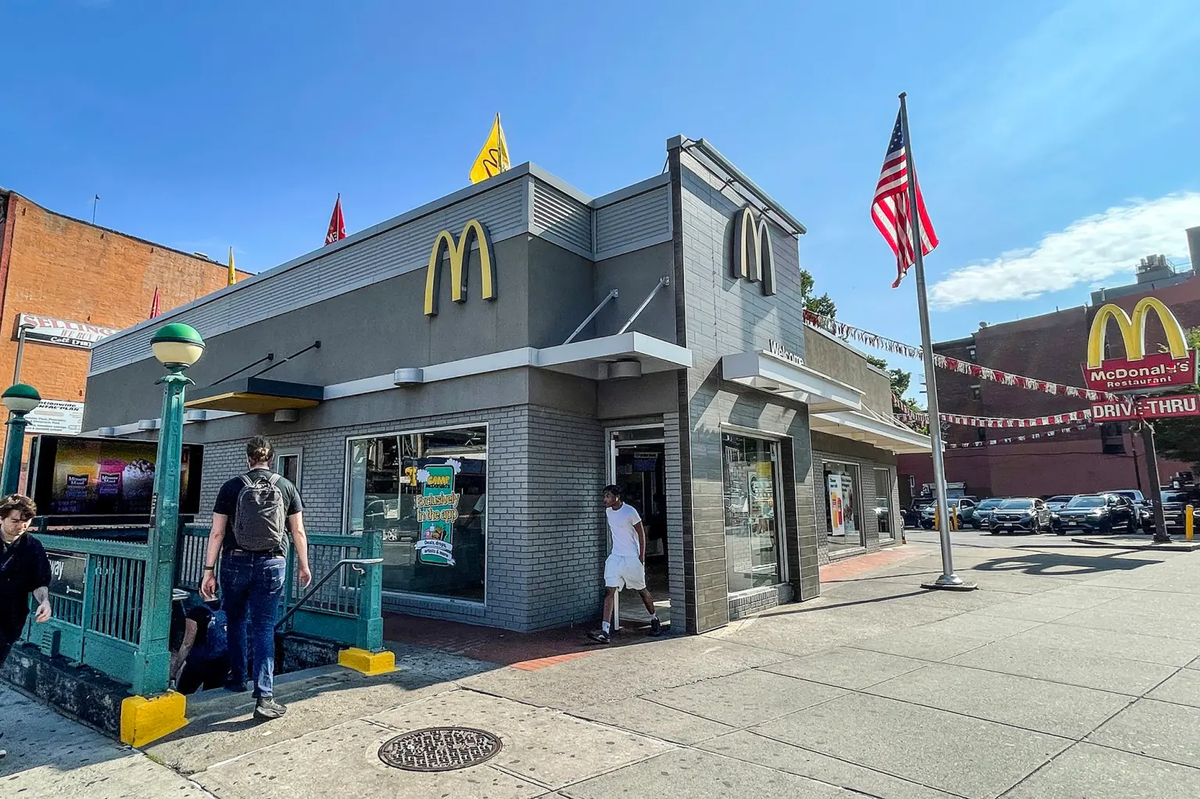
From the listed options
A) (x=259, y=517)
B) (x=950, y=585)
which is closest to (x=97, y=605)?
(x=259, y=517)

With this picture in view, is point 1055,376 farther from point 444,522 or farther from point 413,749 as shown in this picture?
point 413,749

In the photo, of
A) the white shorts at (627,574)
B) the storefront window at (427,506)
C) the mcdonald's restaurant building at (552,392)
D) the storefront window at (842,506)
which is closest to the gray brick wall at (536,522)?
the mcdonald's restaurant building at (552,392)

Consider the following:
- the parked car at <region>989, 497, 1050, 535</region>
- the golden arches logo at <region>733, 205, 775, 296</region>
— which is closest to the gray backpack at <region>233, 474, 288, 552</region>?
the golden arches logo at <region>733, 205, 775, 296</region>

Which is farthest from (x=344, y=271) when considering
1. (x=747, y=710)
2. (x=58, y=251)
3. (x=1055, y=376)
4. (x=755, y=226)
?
(x=1055, y=376)

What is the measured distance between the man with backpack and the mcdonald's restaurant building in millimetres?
3233

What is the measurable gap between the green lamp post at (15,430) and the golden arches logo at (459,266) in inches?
207

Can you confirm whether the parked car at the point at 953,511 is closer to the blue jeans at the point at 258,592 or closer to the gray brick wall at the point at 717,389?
the gray brick wall at the point at 717,389

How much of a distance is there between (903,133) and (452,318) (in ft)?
29.5

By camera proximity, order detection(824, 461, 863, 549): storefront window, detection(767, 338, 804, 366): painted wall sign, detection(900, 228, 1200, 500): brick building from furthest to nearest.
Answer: detection(900, 228, 1200, 500): brick building < detection(824, 461, 863, 549): storefront window < detection(767, 338, 804, 366): painted wall sign

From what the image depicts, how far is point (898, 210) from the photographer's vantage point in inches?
495

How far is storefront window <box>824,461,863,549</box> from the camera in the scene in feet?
52.5

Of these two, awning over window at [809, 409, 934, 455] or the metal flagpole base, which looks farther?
awning over window at [809, 409, 934, 455]

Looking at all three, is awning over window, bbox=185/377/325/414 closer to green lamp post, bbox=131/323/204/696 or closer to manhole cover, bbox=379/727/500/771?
green lamp post, bbox=131/323/204/696

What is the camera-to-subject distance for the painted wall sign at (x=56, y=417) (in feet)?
78.2
